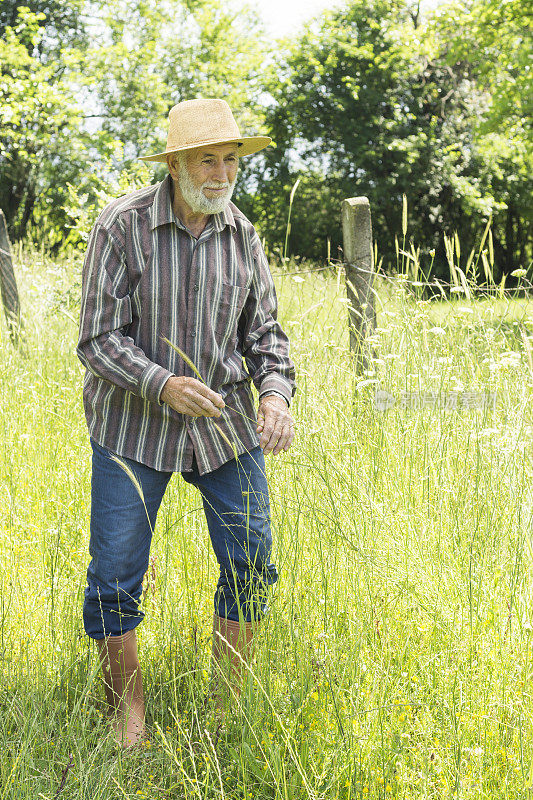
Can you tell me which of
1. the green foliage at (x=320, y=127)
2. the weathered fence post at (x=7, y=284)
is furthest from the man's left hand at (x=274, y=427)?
the green foliage at (x=320, y=127)

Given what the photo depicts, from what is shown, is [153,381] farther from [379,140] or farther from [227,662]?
[379,140]

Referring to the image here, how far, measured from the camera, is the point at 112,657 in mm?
2354

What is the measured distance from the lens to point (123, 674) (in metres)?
2.35

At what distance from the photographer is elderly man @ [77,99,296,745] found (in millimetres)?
2256

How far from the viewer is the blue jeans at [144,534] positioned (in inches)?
90.2

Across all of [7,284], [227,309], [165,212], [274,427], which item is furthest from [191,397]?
[7,284]

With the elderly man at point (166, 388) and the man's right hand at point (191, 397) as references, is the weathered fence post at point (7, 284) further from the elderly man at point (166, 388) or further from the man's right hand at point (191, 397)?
the man's right hand at point (191, 397)

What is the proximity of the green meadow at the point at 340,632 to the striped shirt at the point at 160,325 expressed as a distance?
29cm

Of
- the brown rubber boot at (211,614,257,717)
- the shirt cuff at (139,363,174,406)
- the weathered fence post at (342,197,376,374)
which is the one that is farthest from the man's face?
the weathered fence post at (342,197,376,374)

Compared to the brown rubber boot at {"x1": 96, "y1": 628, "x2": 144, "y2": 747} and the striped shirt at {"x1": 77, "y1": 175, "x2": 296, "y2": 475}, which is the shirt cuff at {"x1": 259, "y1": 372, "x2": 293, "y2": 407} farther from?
the brown rubber boot at {"x1": 96, "y1": 628, "x2": 144, "y2": 747}

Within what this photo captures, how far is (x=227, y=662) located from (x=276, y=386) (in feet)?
2.65

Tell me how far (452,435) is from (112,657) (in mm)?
1671

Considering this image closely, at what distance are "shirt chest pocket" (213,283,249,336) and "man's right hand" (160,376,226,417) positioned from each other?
0.33 meters

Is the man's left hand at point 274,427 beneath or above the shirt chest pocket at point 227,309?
beneath
